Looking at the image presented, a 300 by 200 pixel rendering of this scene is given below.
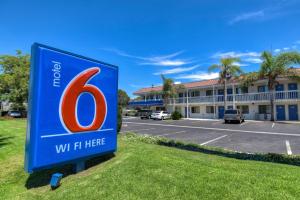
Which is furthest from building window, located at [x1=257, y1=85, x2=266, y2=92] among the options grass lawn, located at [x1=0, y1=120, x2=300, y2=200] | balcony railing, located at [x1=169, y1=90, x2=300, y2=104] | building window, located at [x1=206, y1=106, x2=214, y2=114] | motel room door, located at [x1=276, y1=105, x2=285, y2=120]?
grass lawn, located at [x1=0, y1=120, x2=300, y2=200]

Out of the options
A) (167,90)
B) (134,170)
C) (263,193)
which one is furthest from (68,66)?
(167,90)

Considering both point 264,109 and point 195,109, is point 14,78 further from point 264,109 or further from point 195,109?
point 264,109

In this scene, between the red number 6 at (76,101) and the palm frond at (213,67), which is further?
the palm frond at (213,67)

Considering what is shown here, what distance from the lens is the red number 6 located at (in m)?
5.33

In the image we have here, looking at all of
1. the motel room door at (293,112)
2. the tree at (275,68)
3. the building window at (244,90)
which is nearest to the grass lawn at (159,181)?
the tree at (275,68)

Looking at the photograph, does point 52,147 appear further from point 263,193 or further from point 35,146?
point 263,193

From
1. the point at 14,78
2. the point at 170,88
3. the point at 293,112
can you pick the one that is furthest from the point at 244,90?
the point at 14,78

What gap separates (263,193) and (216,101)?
111 ft

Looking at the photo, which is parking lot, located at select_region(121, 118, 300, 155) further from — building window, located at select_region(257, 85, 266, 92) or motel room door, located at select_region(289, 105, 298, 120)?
building window, located at select_region(257, 85, 266, 92)

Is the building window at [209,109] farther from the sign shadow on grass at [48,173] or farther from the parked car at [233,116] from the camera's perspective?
the sign shadow on grass at [48,173]

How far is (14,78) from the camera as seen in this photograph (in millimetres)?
37875

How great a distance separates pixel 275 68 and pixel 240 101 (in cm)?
728

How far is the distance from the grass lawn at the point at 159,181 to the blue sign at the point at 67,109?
713 millimetres

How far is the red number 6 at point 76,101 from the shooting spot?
5328 mm
